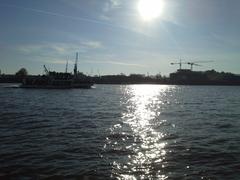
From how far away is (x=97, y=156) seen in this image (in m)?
22.5

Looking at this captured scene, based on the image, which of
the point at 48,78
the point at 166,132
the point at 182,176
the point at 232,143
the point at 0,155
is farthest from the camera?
the point at 48,78

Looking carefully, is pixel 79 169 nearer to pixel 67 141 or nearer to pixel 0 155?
pixel 0 155

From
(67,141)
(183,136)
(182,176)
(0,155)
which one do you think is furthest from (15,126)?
(182,176)

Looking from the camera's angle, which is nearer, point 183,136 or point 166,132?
point 183,136

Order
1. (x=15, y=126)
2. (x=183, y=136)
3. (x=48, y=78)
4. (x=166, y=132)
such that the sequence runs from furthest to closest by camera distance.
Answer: (x=48, y=78), (x=15, y=126), (x=166, y=132), (x=183, y=136)

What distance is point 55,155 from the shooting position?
22.5 m

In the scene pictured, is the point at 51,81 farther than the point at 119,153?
Yes

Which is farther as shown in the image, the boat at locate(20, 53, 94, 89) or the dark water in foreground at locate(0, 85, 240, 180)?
the boat at locate(20, 53, 94, 89)

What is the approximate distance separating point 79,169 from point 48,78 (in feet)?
540

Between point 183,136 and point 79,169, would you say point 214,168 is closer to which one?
point 79,169

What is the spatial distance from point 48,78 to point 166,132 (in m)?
152

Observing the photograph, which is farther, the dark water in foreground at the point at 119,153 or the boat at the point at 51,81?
the boat at the point at 51,81

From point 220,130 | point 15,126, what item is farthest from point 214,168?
point 15,126

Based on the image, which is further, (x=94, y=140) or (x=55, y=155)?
(x=94, y=140)
